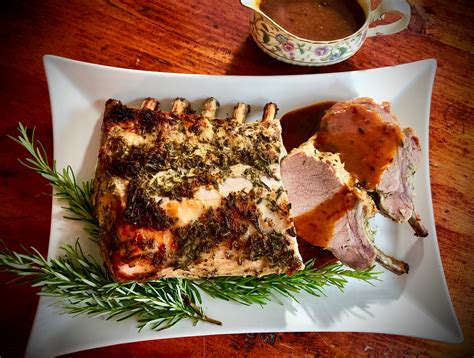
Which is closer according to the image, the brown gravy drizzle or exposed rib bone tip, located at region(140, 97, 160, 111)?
the brown gravy drizzle

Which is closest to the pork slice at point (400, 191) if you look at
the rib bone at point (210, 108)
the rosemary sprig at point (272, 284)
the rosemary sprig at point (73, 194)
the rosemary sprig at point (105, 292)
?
the rosemary sprig at point (272, 284)

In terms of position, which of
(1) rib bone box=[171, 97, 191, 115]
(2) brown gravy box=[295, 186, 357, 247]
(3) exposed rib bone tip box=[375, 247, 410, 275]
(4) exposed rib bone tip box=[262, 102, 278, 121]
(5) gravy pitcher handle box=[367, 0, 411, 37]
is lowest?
(3) exposed rib bone tip box=[375, 247, 410, 275]

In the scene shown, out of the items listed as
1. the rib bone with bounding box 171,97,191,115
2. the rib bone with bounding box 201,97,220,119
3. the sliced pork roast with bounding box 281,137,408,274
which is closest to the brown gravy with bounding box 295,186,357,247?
the sliced pork roast with bounding box 281,137,408,274

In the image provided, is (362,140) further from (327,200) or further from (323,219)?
(323,219)

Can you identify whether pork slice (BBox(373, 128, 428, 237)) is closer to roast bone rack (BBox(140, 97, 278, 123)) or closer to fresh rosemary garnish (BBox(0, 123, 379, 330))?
fresh rosemary garnish (BBox(0, 123, 379, 330))

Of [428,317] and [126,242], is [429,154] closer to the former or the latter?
[428,317]

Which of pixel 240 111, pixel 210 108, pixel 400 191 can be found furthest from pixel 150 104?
pixel 400 191
